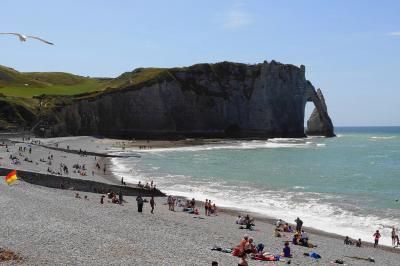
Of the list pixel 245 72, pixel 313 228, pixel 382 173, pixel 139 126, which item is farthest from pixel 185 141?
pixel 313 228

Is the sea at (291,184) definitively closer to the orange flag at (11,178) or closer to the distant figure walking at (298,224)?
the distant figure walking at (298,224)

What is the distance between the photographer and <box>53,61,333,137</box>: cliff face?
116 m

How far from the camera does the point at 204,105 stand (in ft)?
409

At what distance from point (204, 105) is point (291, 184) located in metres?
77.3

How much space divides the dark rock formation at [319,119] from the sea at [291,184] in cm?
6771

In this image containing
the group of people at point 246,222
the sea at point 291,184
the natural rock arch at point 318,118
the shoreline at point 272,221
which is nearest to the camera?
the shoreline at point 272,221

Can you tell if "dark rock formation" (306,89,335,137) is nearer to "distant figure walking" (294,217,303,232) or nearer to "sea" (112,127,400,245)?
"sea" (112,127,400,245)

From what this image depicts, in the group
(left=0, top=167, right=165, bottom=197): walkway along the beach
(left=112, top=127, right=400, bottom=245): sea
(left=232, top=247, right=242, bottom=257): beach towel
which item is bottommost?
(left=112, top=127, right=400, bottom=245): sea

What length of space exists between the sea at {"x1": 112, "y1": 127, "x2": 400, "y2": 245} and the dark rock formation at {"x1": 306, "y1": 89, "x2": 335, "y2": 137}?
222 feet

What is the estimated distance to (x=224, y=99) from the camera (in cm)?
12675

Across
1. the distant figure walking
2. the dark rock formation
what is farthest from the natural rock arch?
the distant figure walking

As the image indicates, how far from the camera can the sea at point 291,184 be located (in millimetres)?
32928

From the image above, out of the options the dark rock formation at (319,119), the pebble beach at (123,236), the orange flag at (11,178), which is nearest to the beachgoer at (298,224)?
the pebble beach at (123,236)

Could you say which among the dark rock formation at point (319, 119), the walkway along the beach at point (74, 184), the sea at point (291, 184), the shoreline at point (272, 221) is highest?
the dark rock formation at point (319, 119)
